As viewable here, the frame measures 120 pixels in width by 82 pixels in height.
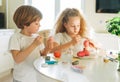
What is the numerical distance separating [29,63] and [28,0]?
9.28 feet

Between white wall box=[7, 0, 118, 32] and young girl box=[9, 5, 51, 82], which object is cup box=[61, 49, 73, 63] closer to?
young girl box=[9, 5, 51, 82]

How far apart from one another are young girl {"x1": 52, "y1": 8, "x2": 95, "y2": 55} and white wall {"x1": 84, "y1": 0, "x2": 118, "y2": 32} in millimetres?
1755

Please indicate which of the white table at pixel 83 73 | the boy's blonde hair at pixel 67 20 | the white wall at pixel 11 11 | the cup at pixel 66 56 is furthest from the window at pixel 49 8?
the white table at pixel 83 73

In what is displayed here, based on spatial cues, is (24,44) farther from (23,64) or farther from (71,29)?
(71,29)

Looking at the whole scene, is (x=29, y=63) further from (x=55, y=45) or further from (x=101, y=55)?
(x=101, y=55)

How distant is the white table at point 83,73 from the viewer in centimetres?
92

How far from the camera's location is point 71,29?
1.71 metres

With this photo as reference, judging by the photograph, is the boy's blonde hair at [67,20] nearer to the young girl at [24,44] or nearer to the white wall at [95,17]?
the young girl at [24,44]

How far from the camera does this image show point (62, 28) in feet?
6.08

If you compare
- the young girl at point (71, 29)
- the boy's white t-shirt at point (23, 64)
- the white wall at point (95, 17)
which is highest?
the white wall at point (95, 17)

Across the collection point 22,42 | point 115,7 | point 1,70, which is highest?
point 115,7

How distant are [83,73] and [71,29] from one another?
0.73 meters

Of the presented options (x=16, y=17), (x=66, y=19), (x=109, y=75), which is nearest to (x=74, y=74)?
(x=109, y=75)

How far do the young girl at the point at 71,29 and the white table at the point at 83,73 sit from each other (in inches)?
17.6
